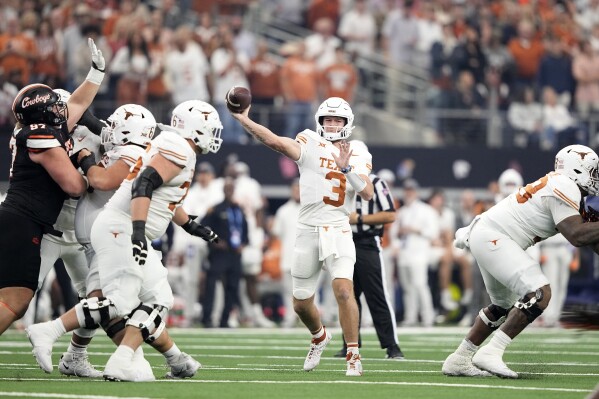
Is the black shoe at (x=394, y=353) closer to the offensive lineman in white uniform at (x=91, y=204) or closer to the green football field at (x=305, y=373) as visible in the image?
the green football field at (x=305, y=373)

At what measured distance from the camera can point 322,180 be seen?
398 inches

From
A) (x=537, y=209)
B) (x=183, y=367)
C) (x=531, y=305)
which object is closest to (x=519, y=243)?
(x=537, y=209)

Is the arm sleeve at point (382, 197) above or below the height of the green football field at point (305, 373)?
above

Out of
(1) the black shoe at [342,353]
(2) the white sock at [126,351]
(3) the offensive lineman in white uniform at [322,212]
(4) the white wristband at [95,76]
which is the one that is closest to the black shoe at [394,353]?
(1) the black shoe at [342,353]

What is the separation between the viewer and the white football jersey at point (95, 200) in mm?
9180

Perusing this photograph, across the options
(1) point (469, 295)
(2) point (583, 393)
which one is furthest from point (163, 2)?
(2) point (583, 393)

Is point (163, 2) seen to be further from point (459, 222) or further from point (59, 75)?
point (459, 222)

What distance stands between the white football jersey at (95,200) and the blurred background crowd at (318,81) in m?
6.26

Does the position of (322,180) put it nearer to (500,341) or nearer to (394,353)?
(500,341)

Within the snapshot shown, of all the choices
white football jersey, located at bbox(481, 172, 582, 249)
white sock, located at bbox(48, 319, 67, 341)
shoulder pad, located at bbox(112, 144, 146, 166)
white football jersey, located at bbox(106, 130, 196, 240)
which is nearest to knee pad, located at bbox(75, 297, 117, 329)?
white sock, located at bbox(48, 319, 67, 341)

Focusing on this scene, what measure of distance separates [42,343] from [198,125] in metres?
1.81

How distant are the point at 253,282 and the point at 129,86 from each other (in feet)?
11.0

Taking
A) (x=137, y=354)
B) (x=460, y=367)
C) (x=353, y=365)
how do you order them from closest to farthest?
(x=137, y=354) → (x=353, y=365) → (x=460, y=367)

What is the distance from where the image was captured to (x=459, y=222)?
19531 millimetres
